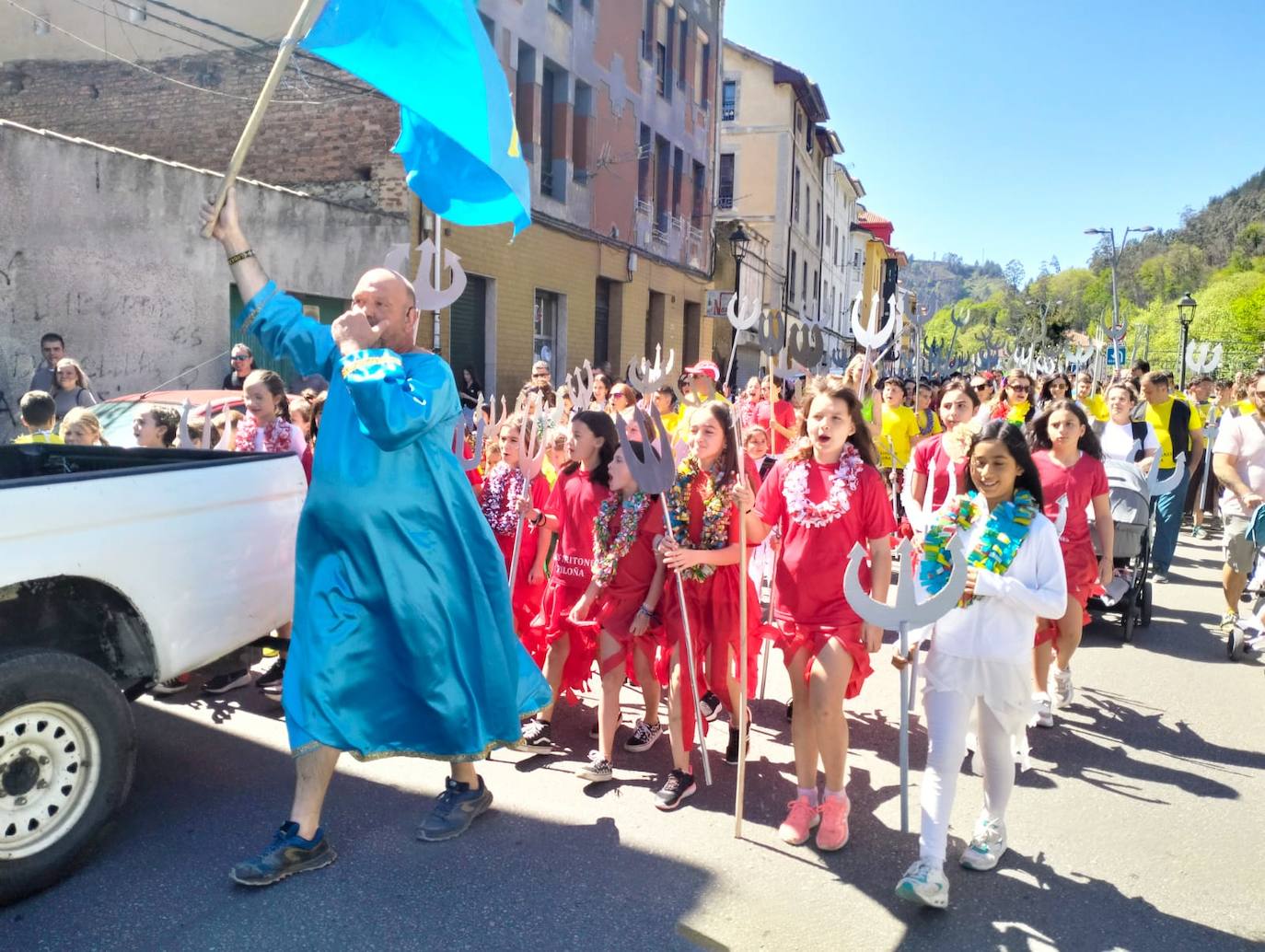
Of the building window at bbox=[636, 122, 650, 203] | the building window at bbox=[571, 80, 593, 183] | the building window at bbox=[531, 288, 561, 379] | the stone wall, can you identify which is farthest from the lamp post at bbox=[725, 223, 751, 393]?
the stone wall

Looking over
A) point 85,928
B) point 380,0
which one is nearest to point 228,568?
point 85,928

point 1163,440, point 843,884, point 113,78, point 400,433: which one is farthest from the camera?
point 113,78

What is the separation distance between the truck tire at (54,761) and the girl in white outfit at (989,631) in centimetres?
274

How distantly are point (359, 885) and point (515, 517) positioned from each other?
2397 millimetres

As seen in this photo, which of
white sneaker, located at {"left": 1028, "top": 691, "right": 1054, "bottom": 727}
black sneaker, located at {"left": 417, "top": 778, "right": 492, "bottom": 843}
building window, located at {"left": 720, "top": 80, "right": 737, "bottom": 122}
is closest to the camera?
black sneaker, located at {"left": 417, "top": 778, "right": 492, "bottom": 843}

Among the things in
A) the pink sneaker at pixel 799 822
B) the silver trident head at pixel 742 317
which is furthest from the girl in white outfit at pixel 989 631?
the silver trident head at pixel 742 317

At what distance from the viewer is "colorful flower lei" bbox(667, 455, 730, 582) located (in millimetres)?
4605

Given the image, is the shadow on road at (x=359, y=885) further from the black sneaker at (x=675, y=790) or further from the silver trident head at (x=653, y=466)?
the silver trident head at (x=653, y=466)

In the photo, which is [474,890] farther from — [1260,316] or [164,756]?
[1260,316]

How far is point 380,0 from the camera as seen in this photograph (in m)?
4.00

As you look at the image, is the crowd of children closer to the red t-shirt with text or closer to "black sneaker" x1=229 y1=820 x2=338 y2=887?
the red t-shirt with text

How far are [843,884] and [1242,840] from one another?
1.81m

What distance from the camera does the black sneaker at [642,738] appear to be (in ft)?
16.6

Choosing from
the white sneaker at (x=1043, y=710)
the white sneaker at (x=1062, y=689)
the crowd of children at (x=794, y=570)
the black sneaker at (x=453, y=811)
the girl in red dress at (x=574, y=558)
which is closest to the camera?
the crowd of children at (x=794, y=570)
